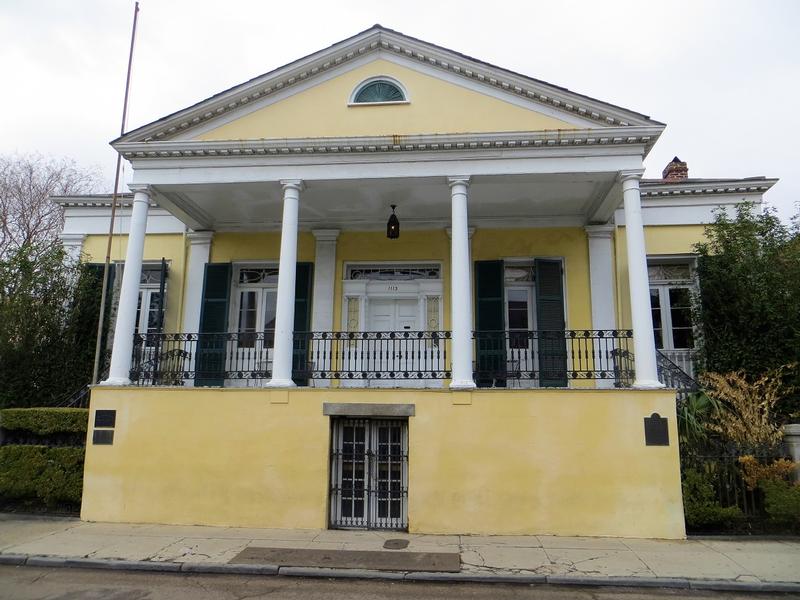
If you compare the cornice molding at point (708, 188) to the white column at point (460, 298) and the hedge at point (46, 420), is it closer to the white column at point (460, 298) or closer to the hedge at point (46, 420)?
Answer: the white column at point (460, 298)

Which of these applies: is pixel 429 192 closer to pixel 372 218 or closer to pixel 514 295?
pixel 372 218

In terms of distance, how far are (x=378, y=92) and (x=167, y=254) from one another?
5750mm

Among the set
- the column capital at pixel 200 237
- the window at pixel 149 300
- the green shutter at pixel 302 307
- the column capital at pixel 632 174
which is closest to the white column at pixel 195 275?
the column capital at pixel 200 237

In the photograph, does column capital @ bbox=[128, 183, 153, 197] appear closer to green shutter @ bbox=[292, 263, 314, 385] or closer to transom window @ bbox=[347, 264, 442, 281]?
green shutter @ bbox=[292, 263, 314, 385]

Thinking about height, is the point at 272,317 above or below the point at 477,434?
above

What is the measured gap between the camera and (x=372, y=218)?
11.2 metres

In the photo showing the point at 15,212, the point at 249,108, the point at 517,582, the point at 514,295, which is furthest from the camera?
the point at 15,212

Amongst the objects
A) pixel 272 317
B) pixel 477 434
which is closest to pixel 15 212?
pixel 272 317

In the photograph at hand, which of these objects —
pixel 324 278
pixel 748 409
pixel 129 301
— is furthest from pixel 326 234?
pixel 748 409

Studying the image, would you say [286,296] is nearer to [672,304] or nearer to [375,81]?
[375,81]

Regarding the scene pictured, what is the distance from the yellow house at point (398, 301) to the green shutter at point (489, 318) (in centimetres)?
6

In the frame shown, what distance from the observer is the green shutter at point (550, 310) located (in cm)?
1005

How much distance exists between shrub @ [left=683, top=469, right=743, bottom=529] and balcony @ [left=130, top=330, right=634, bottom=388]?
188 cm

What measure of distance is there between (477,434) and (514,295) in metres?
3.99
